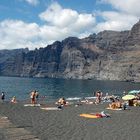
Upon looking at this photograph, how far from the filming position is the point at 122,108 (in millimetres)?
51469

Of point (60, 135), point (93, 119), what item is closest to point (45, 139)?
point (60, 135)

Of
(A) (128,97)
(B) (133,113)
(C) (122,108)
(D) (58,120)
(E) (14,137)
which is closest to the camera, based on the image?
(E) (14,137)

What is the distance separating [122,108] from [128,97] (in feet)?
25.3

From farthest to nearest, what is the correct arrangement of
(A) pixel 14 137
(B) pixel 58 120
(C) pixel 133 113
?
(C) pixel 133 113, (B) pixel 58 120, (A) pixel 14 137

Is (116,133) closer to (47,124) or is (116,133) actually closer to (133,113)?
(47,124)

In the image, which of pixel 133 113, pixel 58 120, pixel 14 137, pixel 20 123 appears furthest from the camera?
pixel 133 113

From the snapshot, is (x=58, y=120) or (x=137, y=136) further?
(x=58, y=120)

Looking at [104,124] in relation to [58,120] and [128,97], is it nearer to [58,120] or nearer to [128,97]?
[58,120]

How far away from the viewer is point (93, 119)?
40031mm

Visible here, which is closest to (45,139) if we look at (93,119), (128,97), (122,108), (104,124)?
(104,124)

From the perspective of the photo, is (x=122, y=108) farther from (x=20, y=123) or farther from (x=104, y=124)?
(x=20, y=123)

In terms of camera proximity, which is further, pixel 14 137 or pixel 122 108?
pixel 122 108

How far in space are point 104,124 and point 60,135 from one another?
7.77 m

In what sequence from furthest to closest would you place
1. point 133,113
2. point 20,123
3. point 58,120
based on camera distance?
point 133,113, point 58,120, point 20,123
